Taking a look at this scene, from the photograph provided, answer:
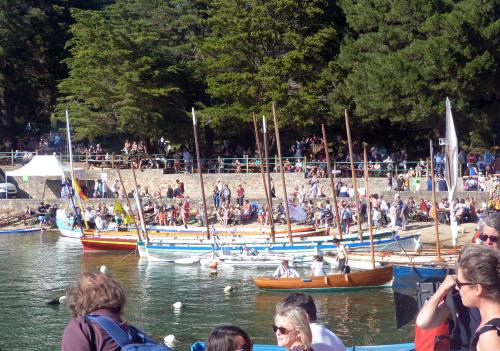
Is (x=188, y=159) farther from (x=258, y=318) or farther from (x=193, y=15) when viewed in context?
(x=258, y=318)

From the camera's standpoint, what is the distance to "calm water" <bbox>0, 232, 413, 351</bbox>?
18.0 meters

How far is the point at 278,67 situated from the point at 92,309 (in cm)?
3740

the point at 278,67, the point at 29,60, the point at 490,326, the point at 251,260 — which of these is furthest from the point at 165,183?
the point at 490,326

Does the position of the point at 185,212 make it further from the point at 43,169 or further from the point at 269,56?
the point at 269,56

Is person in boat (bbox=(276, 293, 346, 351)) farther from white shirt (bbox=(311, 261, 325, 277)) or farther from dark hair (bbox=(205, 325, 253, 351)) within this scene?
white shirt (bbox=(311, 261, 325, 277))

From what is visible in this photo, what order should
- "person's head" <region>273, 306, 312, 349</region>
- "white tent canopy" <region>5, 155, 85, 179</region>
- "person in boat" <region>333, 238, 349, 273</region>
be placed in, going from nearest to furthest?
1. "person's head" <region>273, 306, 312, 349</region>
2. "person in boat" <region>333, 238, 349, 273</region>
3. "white tent canopy" <region>5, 155, 85, 179</region>

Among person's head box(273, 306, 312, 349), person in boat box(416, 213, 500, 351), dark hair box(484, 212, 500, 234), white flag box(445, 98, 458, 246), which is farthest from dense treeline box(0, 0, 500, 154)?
person's head box(273, 306, 312, 349)

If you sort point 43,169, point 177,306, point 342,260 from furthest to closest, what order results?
point 43,169
point 342,260
point 177,306

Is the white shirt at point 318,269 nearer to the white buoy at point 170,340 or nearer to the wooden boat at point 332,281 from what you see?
the wooden boat at point 332,281

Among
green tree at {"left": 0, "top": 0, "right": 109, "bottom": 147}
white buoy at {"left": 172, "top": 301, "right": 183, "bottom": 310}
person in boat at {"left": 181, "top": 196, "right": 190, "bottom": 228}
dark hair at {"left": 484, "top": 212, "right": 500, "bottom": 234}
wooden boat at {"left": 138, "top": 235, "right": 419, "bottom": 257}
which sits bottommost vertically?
white buoy at {"left": 172, "top": 301, "right": 183, "bottom": 310}

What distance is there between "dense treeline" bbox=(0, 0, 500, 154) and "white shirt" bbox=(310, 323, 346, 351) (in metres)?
32.0

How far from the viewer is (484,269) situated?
4.54 meters

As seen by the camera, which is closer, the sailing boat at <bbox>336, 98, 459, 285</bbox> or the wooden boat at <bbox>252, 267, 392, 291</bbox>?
the sailing boat at <bbox>336, 98, 459, 285</bbox>

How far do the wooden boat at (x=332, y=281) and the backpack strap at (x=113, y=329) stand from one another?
17496 millimetres
